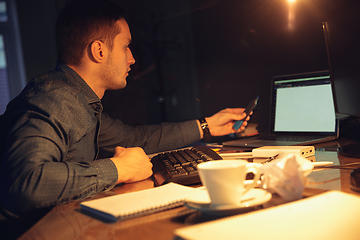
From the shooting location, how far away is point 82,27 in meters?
1.23

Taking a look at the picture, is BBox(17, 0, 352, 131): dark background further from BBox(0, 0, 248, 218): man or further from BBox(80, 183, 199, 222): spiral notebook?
BBox(80, 183, 199, 222): spiral notebook

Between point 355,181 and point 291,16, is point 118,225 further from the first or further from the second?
point 291,16

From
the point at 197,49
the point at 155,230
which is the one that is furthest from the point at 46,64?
the point at 155,230

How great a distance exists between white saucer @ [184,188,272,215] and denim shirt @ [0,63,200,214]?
12.6 inches

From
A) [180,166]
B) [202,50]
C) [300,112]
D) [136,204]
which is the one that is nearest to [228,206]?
[136,204]

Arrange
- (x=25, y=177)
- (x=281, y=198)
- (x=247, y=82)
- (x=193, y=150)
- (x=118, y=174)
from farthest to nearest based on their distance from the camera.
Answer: (x=247, y=82)
(x=193, y=150)
(x=118, y=174)
(x=25, y=177)
(x=281, y=198)

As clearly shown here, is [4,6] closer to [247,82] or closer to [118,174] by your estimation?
[247,82]

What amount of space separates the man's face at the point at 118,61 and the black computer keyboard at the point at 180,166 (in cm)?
49

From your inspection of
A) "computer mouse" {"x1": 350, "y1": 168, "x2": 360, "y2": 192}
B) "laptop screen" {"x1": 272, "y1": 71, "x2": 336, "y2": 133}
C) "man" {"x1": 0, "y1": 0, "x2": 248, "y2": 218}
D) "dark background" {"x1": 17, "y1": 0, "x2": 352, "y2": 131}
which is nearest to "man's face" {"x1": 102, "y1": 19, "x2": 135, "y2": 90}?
"man" {"x1": 0, "y1": 0, "x2": 248, "y2": 218}

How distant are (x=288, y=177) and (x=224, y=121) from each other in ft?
2.98

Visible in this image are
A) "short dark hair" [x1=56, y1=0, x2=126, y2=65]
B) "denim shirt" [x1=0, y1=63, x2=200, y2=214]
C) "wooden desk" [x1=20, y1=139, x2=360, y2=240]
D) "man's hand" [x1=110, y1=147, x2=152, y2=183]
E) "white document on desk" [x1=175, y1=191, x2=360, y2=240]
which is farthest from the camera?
"short dark hair" [x1=56, y1=0, x2=126, y2=65]

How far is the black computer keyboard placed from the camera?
757 millimetres

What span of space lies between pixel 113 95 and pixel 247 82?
1.80 m

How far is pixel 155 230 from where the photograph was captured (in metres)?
0.47
